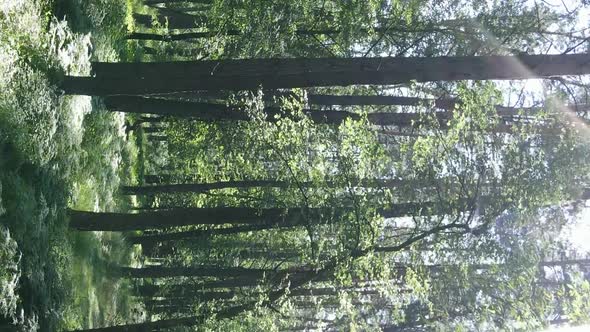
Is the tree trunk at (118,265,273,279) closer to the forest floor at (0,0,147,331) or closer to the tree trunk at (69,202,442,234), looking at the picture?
the forest floor at (0,0,147,331)

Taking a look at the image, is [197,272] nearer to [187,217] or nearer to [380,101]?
[187,217]

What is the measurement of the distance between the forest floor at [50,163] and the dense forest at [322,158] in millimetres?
47

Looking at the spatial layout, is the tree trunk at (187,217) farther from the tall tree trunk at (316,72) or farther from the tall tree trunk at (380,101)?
the tall tree trunk at (380,101)

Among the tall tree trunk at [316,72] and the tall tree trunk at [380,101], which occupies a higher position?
the tall tree trunk at [380,101]

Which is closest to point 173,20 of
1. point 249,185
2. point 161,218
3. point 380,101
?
point 249,185

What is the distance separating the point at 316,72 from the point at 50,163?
5.12 m

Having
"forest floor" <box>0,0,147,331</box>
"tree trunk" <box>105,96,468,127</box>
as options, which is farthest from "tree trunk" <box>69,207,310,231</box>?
"tree trunk" <box>105,96,468,127</box>

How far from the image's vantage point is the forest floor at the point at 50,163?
A: 8.46 m

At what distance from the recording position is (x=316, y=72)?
8.95 m

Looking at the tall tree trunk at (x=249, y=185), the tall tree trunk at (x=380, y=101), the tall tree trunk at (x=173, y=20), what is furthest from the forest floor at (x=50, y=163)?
the tall tree trunk at (x=173, y=20)

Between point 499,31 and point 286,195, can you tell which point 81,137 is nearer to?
point 286,195

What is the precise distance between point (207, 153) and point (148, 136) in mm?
7533

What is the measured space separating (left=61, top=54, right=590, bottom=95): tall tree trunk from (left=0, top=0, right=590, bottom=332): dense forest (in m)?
0.02

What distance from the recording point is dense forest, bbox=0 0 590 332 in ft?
29.0
